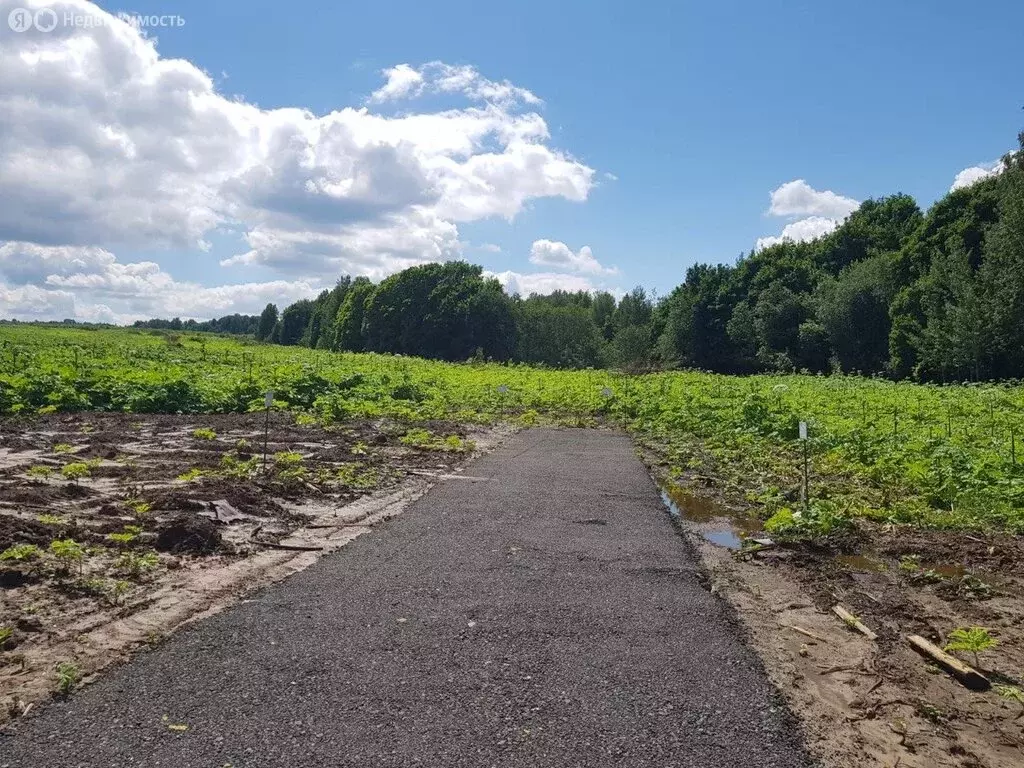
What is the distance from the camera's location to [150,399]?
20.4m

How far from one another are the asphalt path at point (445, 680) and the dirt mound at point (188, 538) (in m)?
1.21

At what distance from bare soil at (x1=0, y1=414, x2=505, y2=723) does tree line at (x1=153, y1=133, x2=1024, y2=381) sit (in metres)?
35.2

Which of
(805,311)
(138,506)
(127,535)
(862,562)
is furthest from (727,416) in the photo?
(805,311)

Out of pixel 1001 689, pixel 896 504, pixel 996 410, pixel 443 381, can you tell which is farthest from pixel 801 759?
pixel 443 381

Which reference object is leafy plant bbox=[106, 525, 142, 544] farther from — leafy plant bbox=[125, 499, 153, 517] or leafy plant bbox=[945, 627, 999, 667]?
leafy plant bbox=[945, 627, 999, 667]

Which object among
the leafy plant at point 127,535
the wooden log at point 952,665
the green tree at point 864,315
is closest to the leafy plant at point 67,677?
the leafy plant at point 127,535

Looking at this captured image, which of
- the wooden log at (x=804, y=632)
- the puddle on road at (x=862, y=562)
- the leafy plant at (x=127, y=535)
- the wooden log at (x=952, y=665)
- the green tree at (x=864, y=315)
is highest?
the green tree at (x=864, y=315)

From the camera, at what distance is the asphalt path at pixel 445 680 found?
3.68 metres

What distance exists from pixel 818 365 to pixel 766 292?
320 inches

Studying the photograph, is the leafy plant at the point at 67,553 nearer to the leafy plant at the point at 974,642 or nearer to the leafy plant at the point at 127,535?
the leafy plant at the point at 127,535

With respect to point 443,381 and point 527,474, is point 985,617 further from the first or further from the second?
point 443,381

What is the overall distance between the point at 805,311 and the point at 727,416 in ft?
140

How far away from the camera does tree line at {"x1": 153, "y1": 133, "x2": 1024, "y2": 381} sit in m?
38.3

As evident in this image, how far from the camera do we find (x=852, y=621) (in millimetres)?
5934
